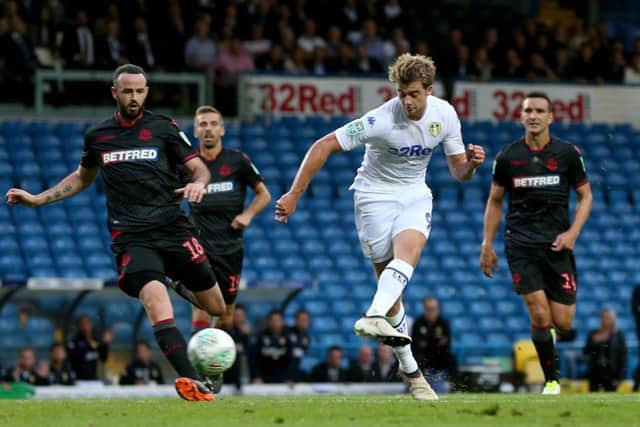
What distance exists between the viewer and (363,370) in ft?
58.0

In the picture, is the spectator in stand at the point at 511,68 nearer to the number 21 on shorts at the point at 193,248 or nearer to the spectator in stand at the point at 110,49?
the spectator in stand at the point at 110,49

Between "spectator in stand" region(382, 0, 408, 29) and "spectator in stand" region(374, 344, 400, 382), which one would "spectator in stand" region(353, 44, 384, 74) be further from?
"spectator in stand" region(374, 344, 400, 382)

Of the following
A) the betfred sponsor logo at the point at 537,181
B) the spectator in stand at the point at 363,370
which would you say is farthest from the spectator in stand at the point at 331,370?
the betfred sponsor logo at the point at 537,181

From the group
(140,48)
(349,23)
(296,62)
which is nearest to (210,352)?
(140,48)

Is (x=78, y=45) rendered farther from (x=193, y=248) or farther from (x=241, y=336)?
(x=193, y=248)

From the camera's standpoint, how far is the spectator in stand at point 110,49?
2108 centimetres

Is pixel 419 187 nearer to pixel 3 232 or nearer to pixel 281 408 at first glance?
pixel 281 408

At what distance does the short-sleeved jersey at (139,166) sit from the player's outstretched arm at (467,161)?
1.80 meters

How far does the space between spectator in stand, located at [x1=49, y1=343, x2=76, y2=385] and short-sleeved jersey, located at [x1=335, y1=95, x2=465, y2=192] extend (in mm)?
7189

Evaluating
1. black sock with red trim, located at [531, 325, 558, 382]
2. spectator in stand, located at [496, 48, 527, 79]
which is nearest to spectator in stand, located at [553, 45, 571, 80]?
spectator in stand, located at [496, 48, 527, 79]

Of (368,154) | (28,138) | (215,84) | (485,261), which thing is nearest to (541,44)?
(215,84)

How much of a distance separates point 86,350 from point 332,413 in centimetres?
876

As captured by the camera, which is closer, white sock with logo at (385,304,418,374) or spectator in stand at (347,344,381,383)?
white sock with logo at (385,304,418,374)

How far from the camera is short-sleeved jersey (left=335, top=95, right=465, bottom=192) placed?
382 inches
